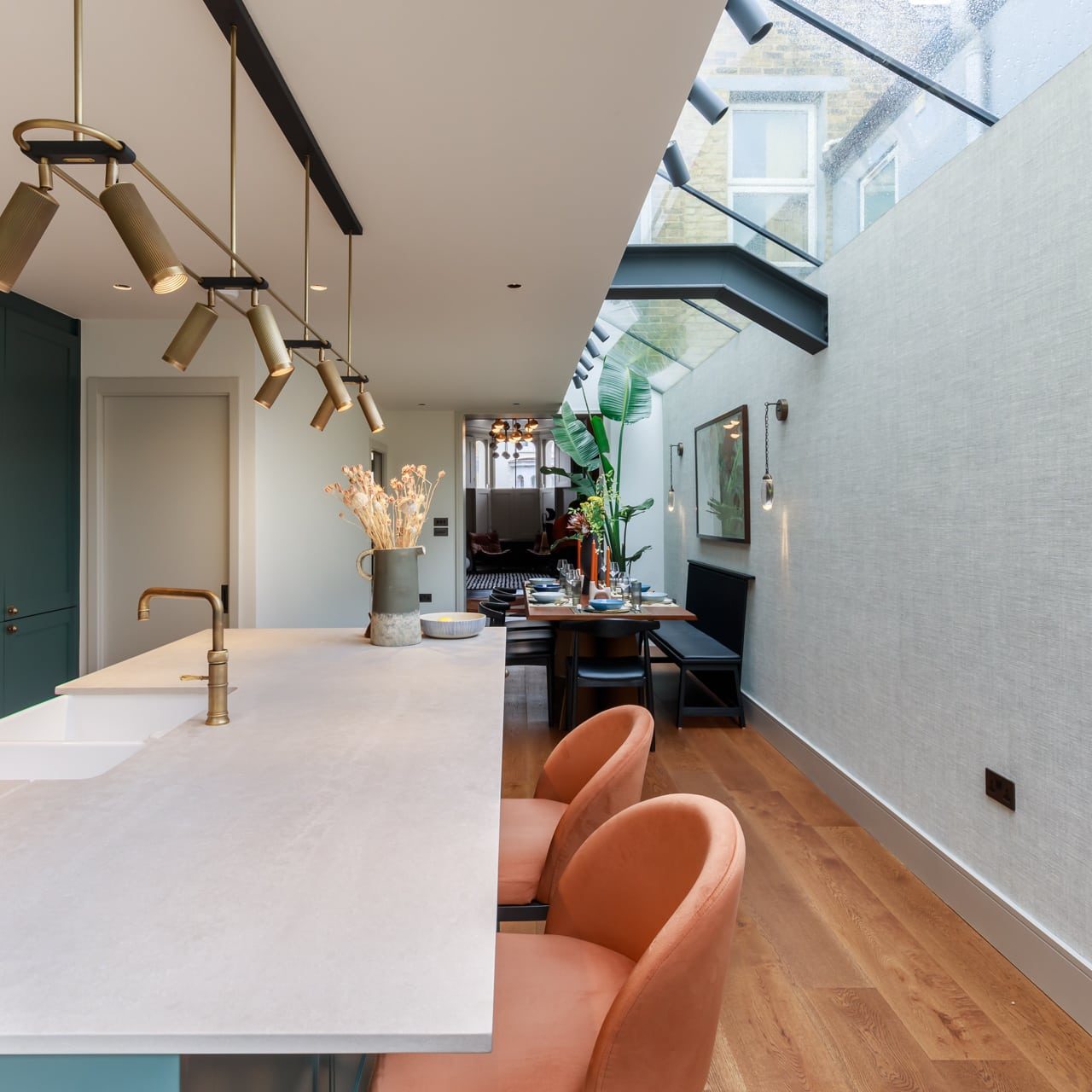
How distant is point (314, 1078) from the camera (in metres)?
1.37

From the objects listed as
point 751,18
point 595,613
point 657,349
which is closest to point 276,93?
point 751,18

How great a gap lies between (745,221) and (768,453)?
147 cm

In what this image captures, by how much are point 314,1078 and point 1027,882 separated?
206cm

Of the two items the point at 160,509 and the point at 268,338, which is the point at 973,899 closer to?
the point at 268,338

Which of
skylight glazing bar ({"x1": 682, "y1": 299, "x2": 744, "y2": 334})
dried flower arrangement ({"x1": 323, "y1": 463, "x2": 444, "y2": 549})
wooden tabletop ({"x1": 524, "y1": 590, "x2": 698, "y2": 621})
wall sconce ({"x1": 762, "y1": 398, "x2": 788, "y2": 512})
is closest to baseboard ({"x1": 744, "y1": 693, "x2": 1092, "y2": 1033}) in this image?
wooden tabletop ({"x1": 524, "y1": 590, "x2": 698, "y2": 621})

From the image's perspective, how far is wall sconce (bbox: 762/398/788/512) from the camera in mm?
4488

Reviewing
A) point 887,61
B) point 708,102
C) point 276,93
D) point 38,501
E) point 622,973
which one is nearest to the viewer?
point 622,973

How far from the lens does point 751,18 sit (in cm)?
229

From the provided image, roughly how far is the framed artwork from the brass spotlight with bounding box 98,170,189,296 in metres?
4.51

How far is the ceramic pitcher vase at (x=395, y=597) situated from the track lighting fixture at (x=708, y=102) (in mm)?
1917

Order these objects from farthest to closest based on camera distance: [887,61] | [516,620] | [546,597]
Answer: [516,620], [546,597], [887,61]

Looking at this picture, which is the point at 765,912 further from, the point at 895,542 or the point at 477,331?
the point at 477,331

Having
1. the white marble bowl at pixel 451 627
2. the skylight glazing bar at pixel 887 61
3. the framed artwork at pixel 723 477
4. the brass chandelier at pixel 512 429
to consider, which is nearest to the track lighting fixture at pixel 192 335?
the white marble bowl at pixel 451 627

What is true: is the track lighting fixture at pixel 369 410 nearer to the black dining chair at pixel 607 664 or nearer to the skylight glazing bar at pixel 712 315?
the black dining chair at pixel 607 664
